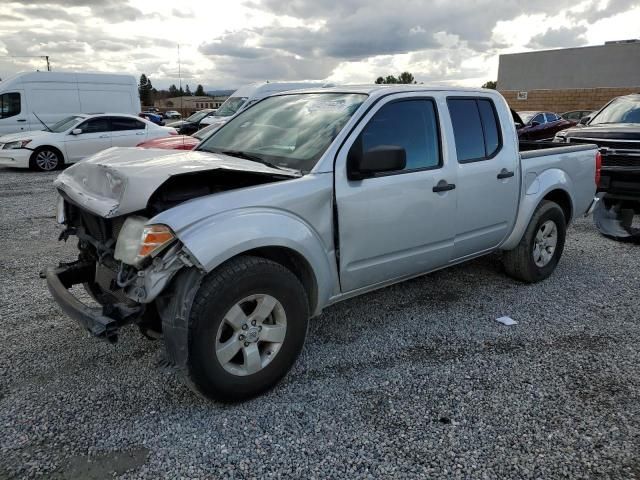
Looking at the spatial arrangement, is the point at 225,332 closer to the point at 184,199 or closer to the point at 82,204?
the point at 184,199

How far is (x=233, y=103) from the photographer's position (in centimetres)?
1856

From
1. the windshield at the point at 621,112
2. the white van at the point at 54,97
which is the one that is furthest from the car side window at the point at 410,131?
the white van at the point at 54,97

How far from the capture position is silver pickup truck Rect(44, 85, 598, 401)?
279 cm

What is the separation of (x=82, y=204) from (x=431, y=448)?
2.43m

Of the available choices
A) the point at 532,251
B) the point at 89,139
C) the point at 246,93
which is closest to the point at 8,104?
the point at 89,139

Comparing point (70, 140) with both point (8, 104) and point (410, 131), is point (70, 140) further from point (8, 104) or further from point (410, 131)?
point (410, 131)

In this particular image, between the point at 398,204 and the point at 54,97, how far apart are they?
15875 millimetres

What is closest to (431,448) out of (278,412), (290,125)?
(278,412)

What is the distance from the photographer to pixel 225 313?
284 cm

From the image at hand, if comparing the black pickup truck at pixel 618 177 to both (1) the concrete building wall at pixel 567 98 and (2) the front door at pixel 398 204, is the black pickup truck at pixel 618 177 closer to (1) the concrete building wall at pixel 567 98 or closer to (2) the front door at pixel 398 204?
(2) the front door at pixel 398 204

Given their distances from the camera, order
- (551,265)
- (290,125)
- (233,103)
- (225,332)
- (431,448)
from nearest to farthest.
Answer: (431,448)
(225,332)
(290,125)
(551,265)
(233,103)

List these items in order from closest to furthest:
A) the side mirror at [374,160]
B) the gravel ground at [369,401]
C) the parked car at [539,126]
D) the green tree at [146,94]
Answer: the gravel ground at [369,401]
the side mirror at [374,160]
the parked car at [539,126]
the green tree at [146,94]

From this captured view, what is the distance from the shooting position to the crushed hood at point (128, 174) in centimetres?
286

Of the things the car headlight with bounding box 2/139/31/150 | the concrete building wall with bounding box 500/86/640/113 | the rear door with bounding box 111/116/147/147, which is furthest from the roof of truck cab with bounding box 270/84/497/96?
the concrete building wall with bounding box 500/86/640/113
